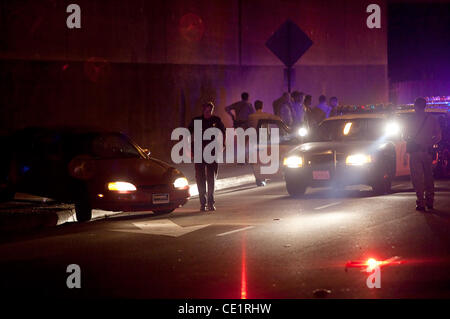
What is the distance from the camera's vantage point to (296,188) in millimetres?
16891

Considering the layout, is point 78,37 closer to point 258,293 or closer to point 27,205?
point 27,205

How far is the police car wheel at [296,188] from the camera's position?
55.1 ft

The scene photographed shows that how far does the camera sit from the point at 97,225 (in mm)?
13461

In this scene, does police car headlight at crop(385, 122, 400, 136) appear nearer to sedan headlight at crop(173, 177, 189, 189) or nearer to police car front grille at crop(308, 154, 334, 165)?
police car front grille at crop(308, 154, 334, 165)

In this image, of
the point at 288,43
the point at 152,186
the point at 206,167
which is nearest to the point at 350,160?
the point at 206,167

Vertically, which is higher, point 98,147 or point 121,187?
point 98,147

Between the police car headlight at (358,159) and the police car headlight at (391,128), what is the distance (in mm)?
1841

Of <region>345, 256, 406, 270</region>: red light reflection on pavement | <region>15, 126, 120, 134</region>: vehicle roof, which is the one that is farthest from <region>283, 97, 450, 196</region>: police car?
<region>345, 256, 406, 270</region>: red light reflection on pavement

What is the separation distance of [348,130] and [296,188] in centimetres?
215

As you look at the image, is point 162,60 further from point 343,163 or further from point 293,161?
point 343,163

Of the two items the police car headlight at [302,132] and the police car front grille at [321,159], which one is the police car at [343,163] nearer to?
the police car front grille at [321,159]

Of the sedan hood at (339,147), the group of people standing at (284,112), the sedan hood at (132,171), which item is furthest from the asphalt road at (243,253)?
the group of people standing at (284,112)
